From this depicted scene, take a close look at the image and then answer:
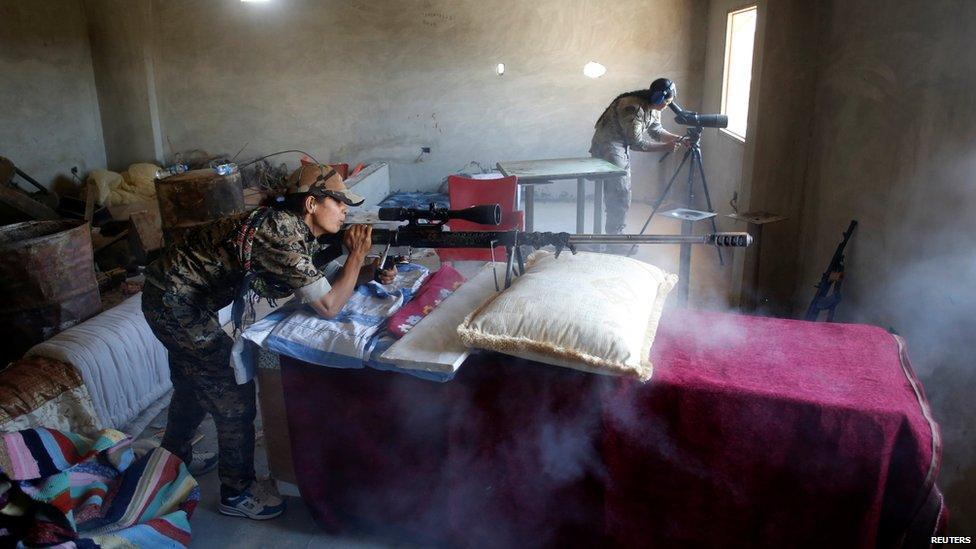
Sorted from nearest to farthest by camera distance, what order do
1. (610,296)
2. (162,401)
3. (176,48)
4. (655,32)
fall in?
(610,296)
(162,401)
(655,32)
(176,48)

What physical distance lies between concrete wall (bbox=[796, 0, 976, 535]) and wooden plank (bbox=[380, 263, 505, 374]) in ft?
5.97

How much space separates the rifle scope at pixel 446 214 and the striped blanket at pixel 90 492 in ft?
4.20

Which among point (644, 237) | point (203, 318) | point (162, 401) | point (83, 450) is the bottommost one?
point (162, 401)

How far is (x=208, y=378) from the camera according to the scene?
7.93 ft

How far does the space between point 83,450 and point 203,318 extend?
27.2 inches

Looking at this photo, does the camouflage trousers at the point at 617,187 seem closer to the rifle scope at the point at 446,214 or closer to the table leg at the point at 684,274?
the table leg at the point at 684,274

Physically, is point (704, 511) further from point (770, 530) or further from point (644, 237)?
point (644, 237)

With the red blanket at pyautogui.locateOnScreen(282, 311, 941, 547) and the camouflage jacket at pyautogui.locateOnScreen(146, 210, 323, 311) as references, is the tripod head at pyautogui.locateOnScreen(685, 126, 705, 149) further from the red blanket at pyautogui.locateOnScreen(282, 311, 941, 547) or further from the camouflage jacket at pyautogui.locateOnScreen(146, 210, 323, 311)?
the camouflage jacket at pyautogui.locateOnScreen(146, 210, 323, 311)

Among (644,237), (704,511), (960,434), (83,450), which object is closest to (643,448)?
(704,511)

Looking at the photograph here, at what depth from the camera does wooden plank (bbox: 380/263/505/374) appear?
1.97m

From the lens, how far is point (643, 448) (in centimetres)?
196

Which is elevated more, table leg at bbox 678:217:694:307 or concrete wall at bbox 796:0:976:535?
concrete wall at bbox 796:0:976:535

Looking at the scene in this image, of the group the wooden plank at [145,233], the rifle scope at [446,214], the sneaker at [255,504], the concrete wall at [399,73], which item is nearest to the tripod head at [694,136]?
the concrete wall at [399,73]

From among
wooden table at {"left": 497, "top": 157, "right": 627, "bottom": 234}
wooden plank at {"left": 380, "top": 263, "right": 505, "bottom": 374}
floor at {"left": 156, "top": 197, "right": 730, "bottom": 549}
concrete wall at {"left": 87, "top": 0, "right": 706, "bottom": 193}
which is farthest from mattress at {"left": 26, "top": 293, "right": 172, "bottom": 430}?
concrete wall at {"left": 87, "top": 0, "right": 706, "bottom": 193}
